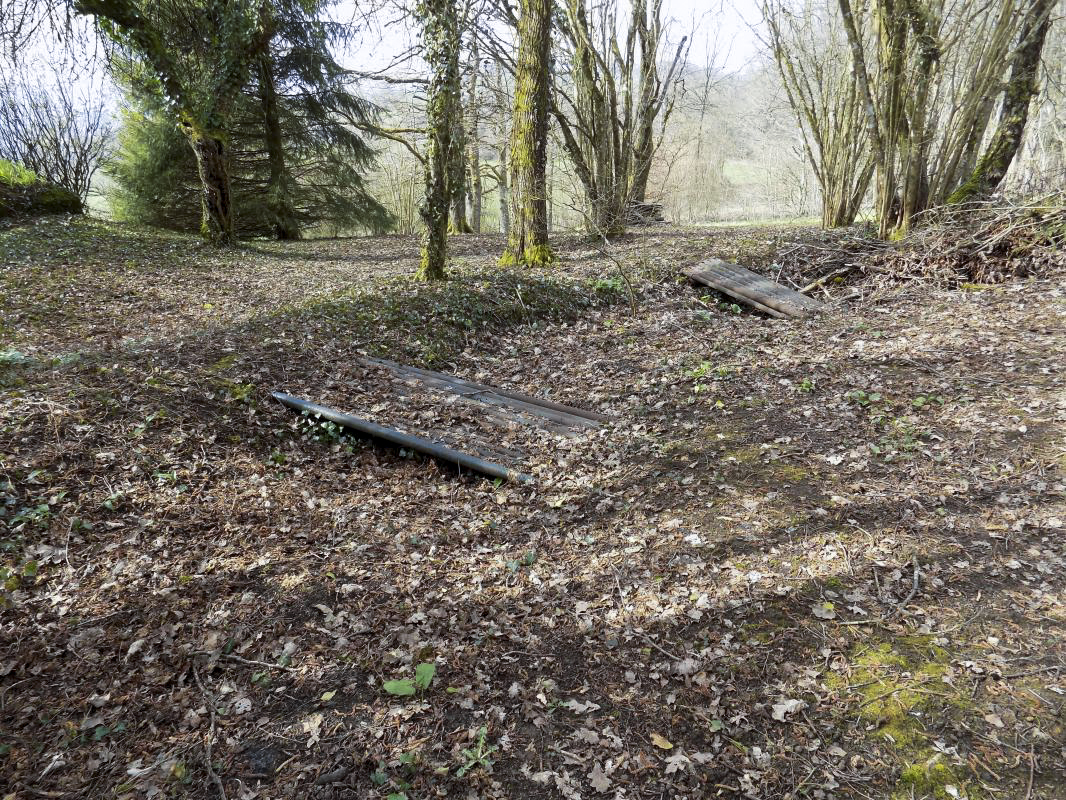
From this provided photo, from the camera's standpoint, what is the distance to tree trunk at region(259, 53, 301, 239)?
13.5 m

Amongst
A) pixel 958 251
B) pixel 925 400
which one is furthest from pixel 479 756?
pixel 958 251

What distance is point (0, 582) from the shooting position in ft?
9.43

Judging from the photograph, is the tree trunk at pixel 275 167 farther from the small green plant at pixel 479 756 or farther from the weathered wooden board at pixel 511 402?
the small green plant at pixel 479 756

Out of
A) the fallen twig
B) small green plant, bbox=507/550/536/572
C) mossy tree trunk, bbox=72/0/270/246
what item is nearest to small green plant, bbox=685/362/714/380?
small green plant, bbox=507/550/536/572

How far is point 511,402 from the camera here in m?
5.52

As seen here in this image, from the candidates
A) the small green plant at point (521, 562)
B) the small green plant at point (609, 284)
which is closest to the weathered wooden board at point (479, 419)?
the small green plant at point (521, 562)

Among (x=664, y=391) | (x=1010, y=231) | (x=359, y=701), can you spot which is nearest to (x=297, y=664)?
(x=359, y=701)

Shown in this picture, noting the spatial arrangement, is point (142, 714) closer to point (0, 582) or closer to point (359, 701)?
point (359, 701)

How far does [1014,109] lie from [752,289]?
14.2 ft

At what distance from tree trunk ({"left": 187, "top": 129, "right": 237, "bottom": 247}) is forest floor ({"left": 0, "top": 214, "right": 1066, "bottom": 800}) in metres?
5.79

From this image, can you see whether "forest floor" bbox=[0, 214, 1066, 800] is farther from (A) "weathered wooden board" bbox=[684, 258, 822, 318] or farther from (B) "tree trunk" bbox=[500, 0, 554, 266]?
(B) "tree trunk" bbox=[500, 0, 554, 266]

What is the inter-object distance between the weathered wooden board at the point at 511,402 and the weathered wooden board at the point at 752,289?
3.66 meters

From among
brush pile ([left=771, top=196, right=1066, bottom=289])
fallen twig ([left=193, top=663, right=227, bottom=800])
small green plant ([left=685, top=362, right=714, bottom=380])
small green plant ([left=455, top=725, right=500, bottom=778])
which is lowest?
small green plant ([left=455, top=725, right=500, bottom=778])

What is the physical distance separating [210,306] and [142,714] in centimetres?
587
